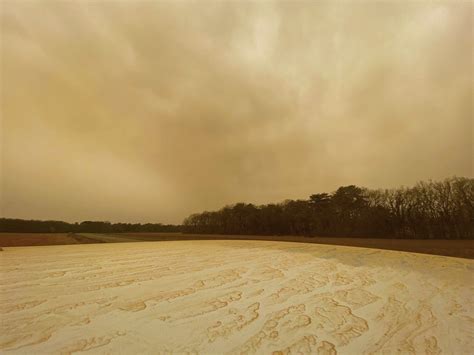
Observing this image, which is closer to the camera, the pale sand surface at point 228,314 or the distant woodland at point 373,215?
the pale sand surface at point 228,314

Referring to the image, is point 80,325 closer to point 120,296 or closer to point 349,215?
point 120,296

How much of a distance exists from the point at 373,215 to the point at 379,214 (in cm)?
94

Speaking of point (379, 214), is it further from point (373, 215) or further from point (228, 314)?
point (228, 314)

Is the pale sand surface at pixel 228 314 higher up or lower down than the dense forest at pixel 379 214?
lower down

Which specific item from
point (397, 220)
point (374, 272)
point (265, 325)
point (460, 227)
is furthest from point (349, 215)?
point (265, 325)

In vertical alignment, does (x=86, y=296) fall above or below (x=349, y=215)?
below

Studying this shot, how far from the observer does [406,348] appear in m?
2.84

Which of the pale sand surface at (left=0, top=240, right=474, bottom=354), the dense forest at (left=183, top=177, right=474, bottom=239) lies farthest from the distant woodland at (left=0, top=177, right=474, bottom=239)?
the pale sand surface at (left=0, top=240, right=474, bottom=354)

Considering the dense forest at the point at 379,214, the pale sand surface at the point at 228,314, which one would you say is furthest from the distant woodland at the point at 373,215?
the pale sand surface at the point at 228,314

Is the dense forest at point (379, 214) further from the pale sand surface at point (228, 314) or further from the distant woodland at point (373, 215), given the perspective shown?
the pale sand surface at point (228, 314)

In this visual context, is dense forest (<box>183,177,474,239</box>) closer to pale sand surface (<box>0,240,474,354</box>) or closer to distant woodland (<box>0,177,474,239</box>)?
distant woodland (<box>0,177,474,239</box>)

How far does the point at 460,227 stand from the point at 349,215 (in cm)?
1643

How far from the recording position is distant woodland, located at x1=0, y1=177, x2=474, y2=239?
95.2 ft

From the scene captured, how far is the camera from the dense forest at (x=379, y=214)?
28938 mm
